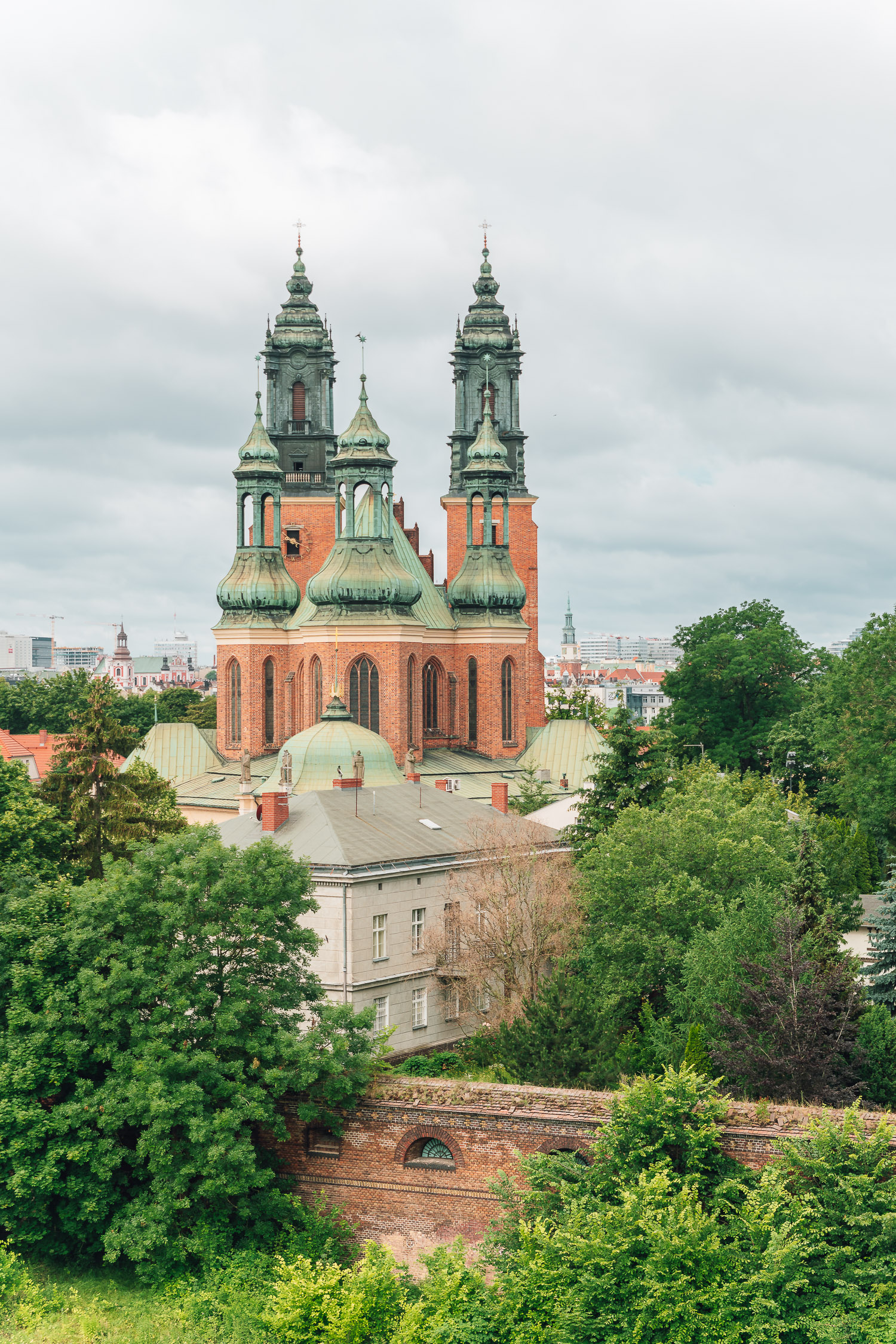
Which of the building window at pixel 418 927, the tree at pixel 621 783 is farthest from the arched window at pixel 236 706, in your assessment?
the building window at pixel 418 927

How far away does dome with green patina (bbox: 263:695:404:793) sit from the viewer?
172ft

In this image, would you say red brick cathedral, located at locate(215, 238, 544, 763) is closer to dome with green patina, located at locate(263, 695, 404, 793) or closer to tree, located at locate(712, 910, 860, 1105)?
dome with green patina, located at locate(263, 695, 404, 793)

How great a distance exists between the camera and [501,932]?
136 feet

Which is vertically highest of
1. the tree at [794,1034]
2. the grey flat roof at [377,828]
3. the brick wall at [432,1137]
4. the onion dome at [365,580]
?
the onion dome at [365,580]

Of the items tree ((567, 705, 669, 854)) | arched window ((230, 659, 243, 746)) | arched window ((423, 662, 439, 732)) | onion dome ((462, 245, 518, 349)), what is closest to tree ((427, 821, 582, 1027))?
tree ((567, 705, 669, 854))

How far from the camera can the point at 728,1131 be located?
27.3 meters

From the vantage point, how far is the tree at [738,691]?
265 ft

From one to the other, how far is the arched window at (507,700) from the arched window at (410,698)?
510 cm

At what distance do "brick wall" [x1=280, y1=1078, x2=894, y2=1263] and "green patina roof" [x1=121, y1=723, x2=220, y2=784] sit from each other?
4166cm

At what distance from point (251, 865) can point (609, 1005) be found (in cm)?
808

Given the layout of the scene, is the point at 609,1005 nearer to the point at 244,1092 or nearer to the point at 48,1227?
the point at 244,1092

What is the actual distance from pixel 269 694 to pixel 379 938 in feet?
104

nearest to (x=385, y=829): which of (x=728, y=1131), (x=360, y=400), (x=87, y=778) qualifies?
(x=87, y=778)

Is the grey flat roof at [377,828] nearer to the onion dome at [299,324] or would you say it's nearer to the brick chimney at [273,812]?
the brick chimney at [273,812]
